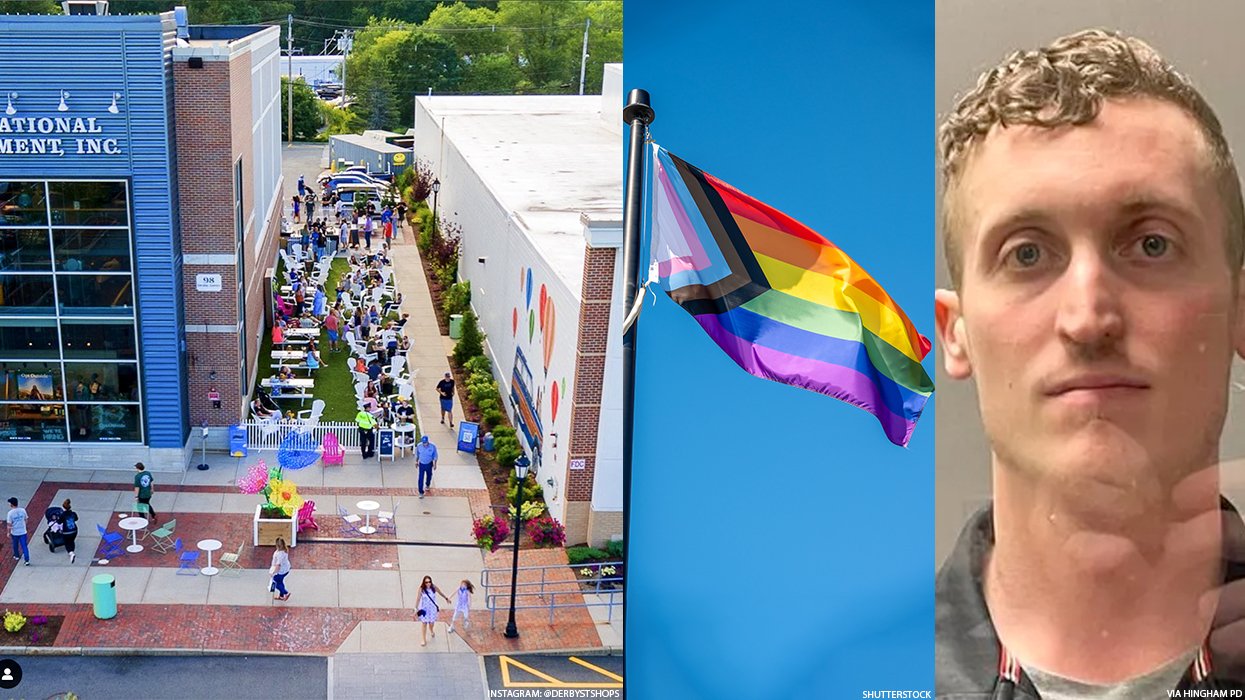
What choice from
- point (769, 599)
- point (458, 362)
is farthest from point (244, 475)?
point (769, 599)

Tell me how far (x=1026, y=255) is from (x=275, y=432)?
15153 millimetres

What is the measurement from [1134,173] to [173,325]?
50.1 ft

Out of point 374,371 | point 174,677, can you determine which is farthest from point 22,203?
point 174,677

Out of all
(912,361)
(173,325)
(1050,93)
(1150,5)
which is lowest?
(173,325)

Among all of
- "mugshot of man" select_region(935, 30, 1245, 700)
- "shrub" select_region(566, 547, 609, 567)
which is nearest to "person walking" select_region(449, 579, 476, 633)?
"shrub" select_region(566, 547, 609, 567)

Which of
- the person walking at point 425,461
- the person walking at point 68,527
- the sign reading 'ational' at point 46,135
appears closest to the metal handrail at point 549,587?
the person walking at point 425,461

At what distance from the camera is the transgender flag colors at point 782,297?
27.1 feet

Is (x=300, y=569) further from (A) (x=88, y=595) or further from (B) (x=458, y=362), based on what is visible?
(B) (x=458, y=362)

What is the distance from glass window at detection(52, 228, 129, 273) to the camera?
19.5 meters

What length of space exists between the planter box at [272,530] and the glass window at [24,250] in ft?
16.3

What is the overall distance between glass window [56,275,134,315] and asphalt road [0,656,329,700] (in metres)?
6.07

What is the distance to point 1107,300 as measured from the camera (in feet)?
24.1

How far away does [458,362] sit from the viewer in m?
25.7

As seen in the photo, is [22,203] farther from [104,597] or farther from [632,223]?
[632,223]
